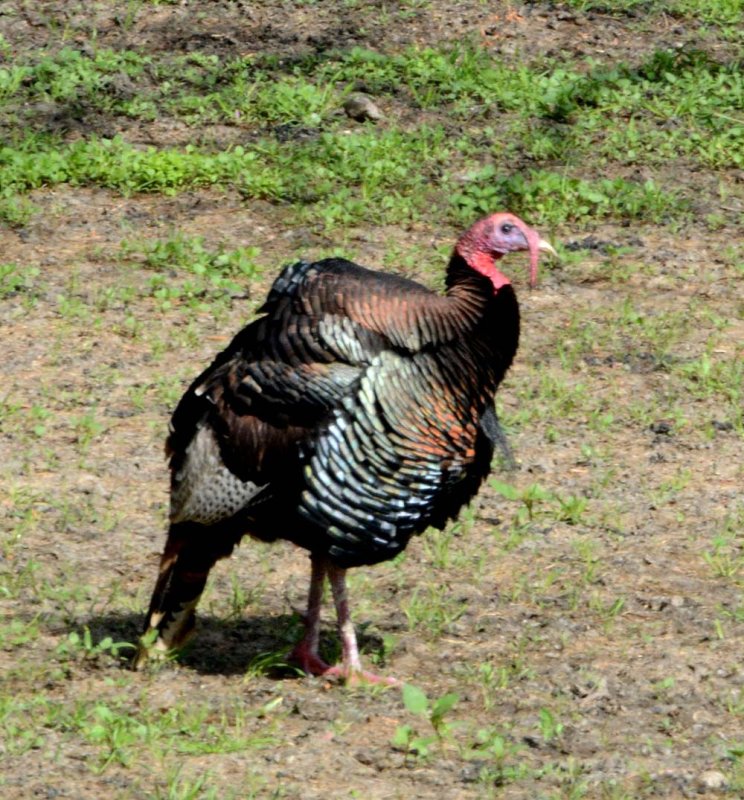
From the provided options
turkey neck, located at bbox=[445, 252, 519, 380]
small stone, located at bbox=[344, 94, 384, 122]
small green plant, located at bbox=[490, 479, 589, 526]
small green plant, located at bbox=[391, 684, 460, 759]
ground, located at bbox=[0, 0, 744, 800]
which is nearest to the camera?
small green plant, located at bbox=[391, 684, 460, 759]

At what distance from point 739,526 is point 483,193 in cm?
312

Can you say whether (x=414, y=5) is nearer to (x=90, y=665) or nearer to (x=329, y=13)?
(x=329, y=13)

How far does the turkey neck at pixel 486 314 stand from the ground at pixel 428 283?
104 cm

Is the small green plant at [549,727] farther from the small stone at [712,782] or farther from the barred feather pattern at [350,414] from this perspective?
→ the barred feather pattern at [350,414]

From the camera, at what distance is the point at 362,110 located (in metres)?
9.64

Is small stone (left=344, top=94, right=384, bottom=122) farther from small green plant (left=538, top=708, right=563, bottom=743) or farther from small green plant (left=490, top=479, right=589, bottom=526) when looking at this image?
small green plant (left=538, top=708, right=563, bottom=743)

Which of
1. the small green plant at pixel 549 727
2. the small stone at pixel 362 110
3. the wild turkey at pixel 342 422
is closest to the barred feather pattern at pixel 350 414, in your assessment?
the wild turkey at pixel 342 422

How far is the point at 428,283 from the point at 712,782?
13.5ft

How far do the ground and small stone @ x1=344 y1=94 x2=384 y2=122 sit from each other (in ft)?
0.26

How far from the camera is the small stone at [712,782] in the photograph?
15.5 feet

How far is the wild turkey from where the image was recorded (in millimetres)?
5094

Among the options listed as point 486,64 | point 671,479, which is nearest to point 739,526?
point 671,479

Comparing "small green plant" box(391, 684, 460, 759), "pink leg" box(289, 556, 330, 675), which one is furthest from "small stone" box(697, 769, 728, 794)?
"pink leg" box(289, 556, 330, 675)

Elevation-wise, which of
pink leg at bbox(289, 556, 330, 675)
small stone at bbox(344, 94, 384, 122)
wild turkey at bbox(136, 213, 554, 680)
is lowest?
pink leg at bbox(289, 556, 330, 675)
